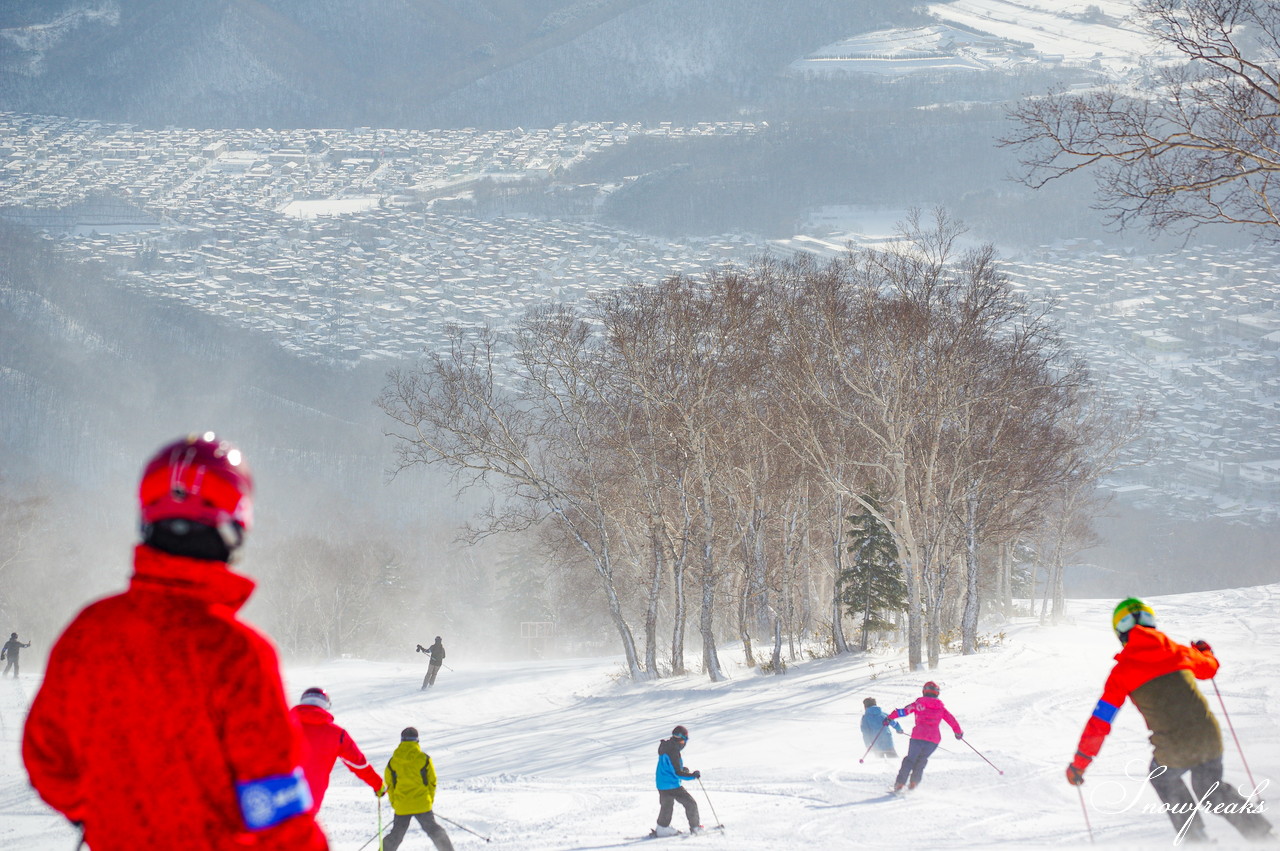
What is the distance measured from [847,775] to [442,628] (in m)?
84.2

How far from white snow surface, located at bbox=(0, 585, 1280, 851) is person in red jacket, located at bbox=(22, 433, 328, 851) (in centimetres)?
670

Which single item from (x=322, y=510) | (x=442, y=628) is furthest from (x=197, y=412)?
(x=442, y=628)

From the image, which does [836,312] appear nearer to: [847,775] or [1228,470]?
[847,775]

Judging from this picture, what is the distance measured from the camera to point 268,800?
2.19 m

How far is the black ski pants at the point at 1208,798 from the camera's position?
6.30 metres

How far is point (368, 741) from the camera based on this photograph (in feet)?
68.0

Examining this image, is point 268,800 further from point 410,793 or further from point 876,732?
point 876,732

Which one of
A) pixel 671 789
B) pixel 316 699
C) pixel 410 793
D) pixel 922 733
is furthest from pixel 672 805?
pixel 316 699

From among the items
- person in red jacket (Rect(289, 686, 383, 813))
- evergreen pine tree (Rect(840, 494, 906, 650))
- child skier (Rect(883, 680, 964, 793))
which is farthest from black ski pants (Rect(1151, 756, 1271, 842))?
evergreen pine tree (Rect(840, 494, 906, 650))

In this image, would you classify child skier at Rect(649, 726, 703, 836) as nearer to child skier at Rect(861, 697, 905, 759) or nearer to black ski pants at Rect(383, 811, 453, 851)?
black ski pants at Rect(383, 811, 453, 851)

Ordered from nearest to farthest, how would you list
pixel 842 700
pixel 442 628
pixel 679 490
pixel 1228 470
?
pixel 842 700
pixel 679 490
pixel 442 628
pixel 1228 470

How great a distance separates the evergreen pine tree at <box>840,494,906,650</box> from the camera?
2873 centimetres

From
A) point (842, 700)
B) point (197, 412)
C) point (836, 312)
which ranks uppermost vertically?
point (197, 412)

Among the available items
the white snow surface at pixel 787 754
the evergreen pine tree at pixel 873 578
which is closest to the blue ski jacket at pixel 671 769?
the white snow surface at pixel 787 754
